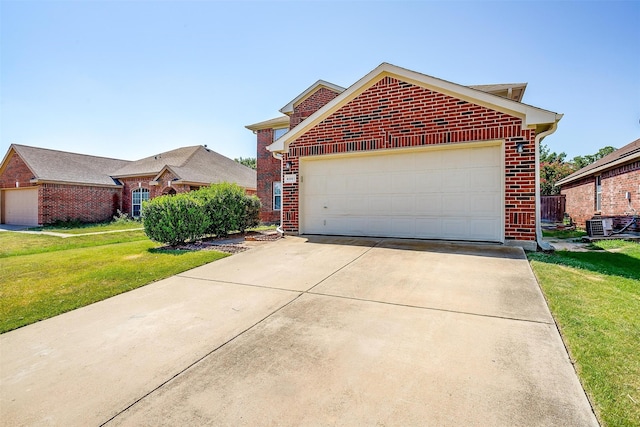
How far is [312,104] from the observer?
15.3 m

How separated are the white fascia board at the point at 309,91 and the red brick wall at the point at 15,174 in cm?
1675

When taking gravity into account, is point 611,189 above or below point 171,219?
above

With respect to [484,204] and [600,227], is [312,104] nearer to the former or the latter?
[484,204]

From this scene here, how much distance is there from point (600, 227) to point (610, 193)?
4.57 meters

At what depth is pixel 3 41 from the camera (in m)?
9.32

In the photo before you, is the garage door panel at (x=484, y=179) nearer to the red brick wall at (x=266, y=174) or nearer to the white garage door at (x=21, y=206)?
the red brick wall at (x=266, y=174)

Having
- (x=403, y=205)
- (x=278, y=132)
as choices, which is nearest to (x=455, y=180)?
(x=403, y=205)

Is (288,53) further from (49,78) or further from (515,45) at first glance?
(49,78)

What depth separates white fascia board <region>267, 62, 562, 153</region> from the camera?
6199 millimetres

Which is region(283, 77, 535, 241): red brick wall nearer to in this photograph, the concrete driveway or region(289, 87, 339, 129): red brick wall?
the concrete driveway

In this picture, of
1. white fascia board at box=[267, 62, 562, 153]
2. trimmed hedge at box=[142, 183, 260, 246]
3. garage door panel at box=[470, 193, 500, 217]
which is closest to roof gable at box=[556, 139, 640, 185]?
white fascia board at box=[267, 62, 562, 153]

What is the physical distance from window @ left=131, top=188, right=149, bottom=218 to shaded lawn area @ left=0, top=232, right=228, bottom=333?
14288mm

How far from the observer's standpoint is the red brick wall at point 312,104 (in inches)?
591

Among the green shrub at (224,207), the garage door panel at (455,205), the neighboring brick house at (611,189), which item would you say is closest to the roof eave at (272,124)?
the green shrub at (224,207)
